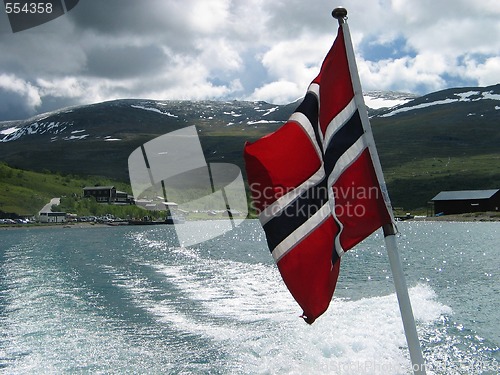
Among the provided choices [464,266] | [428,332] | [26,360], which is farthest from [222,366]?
[464,266]

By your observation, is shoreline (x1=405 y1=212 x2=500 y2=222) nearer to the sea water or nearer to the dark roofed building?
the dark roofed building

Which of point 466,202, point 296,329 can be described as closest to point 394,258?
point 296,329

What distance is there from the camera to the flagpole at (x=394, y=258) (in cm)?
635

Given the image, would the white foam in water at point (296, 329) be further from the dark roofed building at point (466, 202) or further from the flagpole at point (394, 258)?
the dark roofed building at point (466, 202)

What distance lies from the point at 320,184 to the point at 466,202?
187051 millimetres

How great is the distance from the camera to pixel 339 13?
6.68 meters

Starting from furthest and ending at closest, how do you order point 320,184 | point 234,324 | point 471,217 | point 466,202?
1. point 466,202
2. point 471,217
3. point 234,324
4. point 320,184

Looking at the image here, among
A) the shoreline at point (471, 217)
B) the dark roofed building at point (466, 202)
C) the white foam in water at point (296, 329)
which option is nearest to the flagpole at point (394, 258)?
the white foam in water at point (296, 329)

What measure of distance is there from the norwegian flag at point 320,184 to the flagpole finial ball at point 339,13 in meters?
0.15

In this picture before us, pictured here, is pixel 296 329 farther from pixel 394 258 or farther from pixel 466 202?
pixel 466 202

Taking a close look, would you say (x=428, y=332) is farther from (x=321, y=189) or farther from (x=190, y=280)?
(x=190, y=280)

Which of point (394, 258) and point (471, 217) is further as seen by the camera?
point (471, 217)

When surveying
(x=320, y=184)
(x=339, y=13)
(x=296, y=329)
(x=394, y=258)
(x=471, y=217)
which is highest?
(x=339, y=13)

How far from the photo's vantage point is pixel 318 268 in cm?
707
